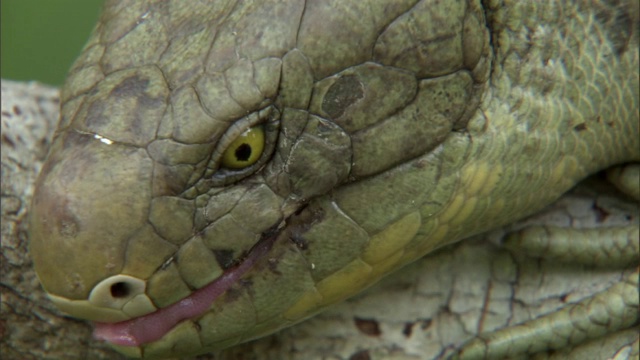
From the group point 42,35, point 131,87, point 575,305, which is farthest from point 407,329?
point 42,35

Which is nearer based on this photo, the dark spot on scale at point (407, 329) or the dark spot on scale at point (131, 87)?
the dark spot on scale at point (131, 87)

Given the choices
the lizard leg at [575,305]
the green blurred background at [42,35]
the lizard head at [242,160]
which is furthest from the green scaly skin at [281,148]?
the green blurred background at [42,35]

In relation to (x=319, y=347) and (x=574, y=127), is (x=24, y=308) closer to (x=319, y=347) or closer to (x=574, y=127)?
(x=319, y=347)

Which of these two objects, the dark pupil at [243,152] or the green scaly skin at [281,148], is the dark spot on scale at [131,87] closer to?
the green scaly skin at [281,148]

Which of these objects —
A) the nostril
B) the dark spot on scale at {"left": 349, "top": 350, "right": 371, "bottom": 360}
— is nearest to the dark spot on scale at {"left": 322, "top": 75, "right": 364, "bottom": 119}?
the nostril

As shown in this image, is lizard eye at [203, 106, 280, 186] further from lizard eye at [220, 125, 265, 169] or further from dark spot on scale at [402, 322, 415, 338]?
dark spot on scale at [402, 322, 415, 338]

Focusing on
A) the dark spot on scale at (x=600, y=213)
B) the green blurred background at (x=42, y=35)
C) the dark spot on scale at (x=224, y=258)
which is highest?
the dark spot on scale at (x=224, y=258)

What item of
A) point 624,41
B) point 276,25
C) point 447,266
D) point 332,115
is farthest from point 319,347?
point 624,41

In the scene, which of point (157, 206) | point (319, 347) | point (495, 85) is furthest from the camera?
point (319, 347)

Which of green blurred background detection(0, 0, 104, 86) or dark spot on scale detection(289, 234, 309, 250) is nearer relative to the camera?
dark spot on scale detection(289, 234, 309, 250)
